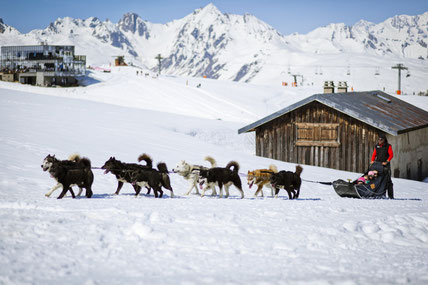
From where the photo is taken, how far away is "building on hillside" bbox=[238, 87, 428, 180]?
25.1 meters

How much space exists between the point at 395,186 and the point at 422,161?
34.0 ft

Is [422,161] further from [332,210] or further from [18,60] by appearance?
[18,60]

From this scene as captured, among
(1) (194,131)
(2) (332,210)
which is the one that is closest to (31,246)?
(2) (332,210)

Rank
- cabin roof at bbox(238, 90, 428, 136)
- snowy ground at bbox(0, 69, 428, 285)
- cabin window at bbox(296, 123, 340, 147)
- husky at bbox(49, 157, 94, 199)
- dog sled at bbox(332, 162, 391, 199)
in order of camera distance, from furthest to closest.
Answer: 1. cabin window at bbox(296, 123, 340, 147)
2. cabin roof at bbox(238, 90, 428, 136)
3. dog sled at bbox(332, 162, 391, 199)
4. husky at bbox(49, 157, 94, 199)
5. snowy ground at bbox(0, 69, 428, 285)

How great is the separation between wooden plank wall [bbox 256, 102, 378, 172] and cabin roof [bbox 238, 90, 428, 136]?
1.76ft

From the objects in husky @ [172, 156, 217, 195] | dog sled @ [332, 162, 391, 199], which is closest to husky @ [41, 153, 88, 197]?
husky @ [172, 156, 217, 195]

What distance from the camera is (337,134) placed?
85.1 ft

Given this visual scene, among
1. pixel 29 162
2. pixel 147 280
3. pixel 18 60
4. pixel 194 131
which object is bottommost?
pixel 147 280

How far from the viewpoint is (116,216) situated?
8570mm

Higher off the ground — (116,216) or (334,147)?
(334,147)

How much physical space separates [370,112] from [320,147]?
3.28 metres

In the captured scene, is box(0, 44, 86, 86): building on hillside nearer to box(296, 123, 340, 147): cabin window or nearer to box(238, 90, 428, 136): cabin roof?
box(238, 90, 428, 136): cabin roof

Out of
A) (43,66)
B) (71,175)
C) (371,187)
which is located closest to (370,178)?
(371,187)

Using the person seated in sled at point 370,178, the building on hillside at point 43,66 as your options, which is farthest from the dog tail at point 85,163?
the building on hillside at point 43,66
